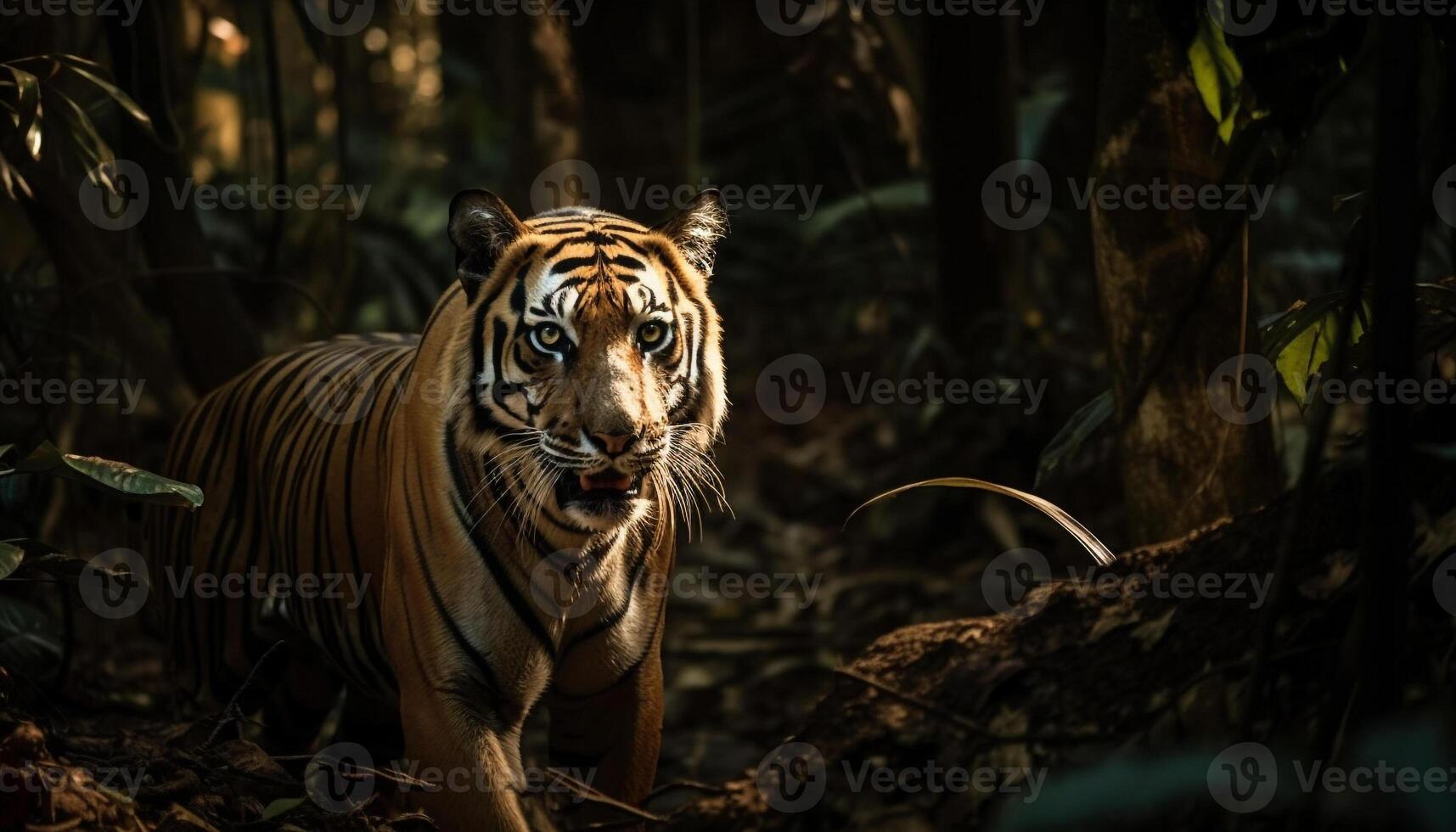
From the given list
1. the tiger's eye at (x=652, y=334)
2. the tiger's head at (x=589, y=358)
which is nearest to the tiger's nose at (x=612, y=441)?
the tiger's head at (x=589, y=358)

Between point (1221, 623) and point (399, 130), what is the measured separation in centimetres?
1272

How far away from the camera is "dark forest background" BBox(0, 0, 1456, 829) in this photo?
203 centimetres

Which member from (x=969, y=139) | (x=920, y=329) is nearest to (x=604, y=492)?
(x=969, y=139)

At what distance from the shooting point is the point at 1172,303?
131 inches

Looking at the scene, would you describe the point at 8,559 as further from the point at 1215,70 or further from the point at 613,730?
the point at 1215,70

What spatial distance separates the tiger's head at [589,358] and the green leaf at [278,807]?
0.74 metres

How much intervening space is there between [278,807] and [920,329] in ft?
15.6

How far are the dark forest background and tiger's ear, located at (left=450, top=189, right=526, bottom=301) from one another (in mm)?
946

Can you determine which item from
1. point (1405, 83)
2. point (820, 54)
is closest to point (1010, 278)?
point (820, 54)

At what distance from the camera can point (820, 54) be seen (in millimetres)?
5734

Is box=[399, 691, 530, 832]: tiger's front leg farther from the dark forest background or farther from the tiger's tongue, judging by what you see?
the tiger's tongue

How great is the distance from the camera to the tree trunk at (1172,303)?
3.29 m

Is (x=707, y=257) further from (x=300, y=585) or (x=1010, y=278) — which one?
(x=1010, y=278)

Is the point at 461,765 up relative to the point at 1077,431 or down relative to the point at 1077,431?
down
